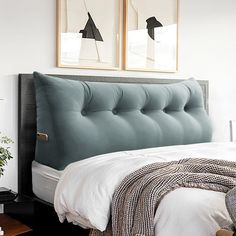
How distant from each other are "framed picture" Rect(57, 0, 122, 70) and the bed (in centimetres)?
12

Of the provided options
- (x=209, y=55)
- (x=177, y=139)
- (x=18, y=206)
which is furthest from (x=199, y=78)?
(x=18, y=206)

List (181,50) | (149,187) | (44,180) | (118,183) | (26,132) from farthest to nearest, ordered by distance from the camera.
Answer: (181,50) < (26,132) < (44,180) < (118,183) < (149,187)

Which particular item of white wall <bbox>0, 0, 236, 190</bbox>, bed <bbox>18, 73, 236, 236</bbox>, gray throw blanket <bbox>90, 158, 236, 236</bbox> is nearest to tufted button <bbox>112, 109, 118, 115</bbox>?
bed <bbox>18, 73, 236, 236</bbox>

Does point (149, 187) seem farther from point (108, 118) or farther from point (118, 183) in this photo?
point (108, 118)

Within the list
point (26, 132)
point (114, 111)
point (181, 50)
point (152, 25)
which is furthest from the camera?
point (181, 50)

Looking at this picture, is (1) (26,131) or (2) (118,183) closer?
(2) (118,183)

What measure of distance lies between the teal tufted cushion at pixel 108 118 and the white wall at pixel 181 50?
167 mm

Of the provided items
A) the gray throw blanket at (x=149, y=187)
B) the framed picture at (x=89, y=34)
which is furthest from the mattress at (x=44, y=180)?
the framed picture at (x=89, y=34)

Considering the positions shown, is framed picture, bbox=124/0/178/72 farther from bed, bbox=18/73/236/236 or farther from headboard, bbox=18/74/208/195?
headboard, bbox=18/74/208/195

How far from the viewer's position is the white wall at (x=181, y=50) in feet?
7.75

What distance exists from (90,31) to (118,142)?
2.39 ft

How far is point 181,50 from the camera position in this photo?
3.17 metres

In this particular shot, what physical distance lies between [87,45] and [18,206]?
1064 mm

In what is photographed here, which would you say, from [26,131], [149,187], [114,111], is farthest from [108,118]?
[149,187]
